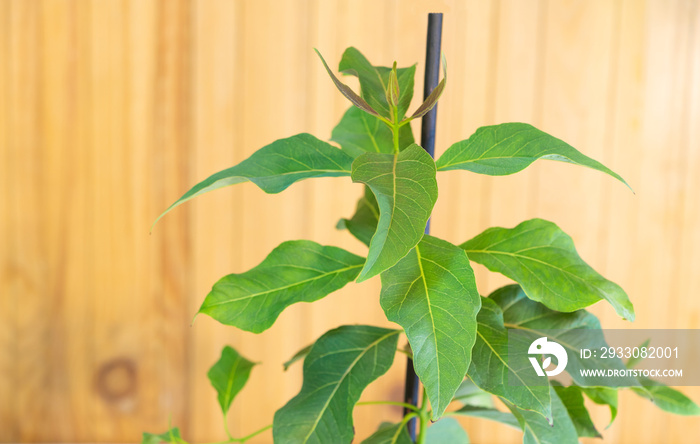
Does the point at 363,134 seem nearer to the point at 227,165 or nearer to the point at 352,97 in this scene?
the point at 352,97

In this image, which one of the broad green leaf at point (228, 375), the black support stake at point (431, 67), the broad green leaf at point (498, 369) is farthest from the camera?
the broad green leaf at point (228, 375)

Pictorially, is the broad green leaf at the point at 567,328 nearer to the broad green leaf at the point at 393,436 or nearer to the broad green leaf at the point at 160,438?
the broad green leaf at the point at 393,436

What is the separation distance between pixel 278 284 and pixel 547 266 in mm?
293

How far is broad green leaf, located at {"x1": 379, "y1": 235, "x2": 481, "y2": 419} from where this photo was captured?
44 cm

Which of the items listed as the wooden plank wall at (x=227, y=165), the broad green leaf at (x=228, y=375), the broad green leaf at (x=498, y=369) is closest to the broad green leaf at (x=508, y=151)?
the broad green leaf at (x=498, y=369)

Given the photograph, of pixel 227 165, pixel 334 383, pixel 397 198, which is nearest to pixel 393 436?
pixel 334 383

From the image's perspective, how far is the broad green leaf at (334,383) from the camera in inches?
21.6

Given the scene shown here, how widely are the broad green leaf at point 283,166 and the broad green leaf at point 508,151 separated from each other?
0.12 m

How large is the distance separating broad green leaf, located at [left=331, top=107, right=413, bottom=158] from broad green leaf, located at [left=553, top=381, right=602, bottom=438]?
364 millimetres

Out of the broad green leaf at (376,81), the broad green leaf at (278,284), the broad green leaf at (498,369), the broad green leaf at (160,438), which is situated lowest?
the broad green leaf at (160,438)

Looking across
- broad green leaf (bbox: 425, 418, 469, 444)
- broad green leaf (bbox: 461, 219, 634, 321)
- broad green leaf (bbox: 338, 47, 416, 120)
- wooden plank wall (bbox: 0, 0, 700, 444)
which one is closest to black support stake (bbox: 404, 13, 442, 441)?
broad green leaf (bbox: 338, 47, 416, 120)

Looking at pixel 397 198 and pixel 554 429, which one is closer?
pixel 397 198

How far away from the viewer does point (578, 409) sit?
2.10 ft

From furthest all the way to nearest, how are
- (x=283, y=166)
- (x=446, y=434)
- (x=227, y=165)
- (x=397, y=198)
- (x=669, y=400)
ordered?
1. (x=227, y=165)
2. (x=446, y=434)
3. (x=669, y=400)
4. (x=283, y=166)
5. (x=397, y=198)
